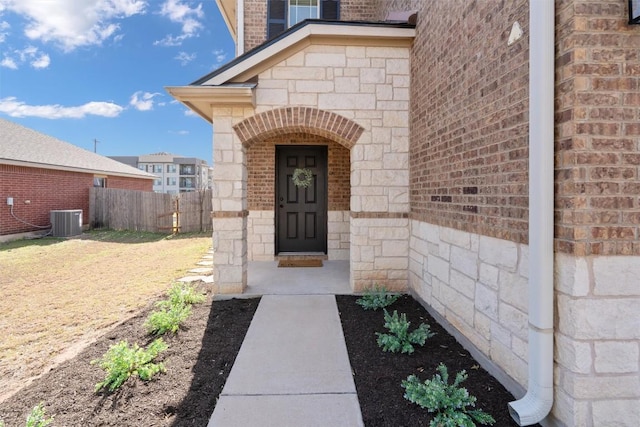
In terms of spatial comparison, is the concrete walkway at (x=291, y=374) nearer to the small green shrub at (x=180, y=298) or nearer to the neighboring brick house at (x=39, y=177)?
the small green shrub at (x=180, y=298)

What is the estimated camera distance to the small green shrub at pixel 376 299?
4164 mm

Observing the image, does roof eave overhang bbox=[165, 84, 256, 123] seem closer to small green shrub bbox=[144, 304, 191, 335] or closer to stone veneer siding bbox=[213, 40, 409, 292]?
stone veneer siding bbox=[213, 40, 409, 292]

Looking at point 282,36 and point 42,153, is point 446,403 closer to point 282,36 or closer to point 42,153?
point 282,36

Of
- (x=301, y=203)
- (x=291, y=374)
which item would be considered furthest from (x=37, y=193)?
(x=291, y=374)

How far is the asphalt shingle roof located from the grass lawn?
9.68ft

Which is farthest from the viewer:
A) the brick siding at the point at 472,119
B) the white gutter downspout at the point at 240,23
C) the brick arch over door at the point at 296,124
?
the white gutter downspout at the point at 240,23

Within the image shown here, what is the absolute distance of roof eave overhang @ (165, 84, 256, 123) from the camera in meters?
4.25

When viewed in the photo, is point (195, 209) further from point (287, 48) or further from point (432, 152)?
point (432, 152)

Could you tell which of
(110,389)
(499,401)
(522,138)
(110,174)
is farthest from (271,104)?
(110,174)

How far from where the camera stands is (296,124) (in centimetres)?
464

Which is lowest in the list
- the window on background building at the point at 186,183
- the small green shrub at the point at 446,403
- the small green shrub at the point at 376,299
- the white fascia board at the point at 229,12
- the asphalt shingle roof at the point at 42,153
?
the small green shrub at the point at 446,403

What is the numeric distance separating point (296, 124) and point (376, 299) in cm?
272

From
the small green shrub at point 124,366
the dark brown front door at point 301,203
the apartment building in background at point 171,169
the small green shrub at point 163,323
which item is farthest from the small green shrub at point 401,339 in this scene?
the apartment building in background at point 171,169

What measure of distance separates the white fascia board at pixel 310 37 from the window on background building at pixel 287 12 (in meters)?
3.39
